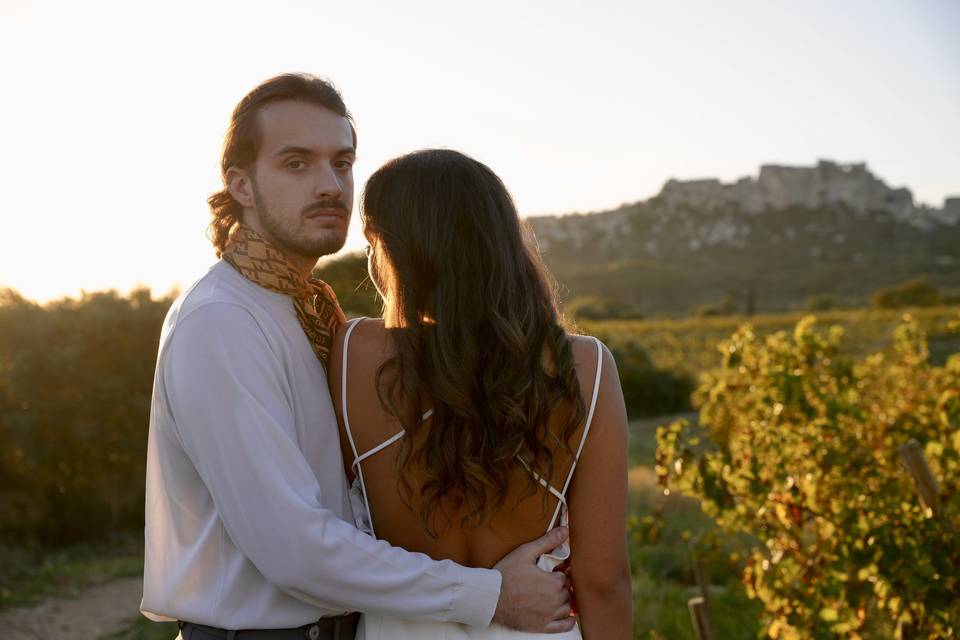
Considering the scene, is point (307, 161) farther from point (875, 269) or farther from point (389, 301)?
point (875, 269)

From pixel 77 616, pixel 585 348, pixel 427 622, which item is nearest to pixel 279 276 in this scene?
pixel 585 348

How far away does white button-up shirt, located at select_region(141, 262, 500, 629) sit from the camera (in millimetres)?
1801

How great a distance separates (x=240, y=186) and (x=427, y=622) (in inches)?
51.9

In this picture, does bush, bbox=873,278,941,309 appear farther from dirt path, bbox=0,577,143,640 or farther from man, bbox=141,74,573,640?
man, bbox=141,74,573,640

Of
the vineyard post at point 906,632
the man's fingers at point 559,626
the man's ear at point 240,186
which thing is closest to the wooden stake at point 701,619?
the vineyard post at point 906,632

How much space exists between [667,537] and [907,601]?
5.23m

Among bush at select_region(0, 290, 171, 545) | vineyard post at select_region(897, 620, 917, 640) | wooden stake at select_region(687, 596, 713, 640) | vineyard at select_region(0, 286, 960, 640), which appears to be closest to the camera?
vineyard at select_region(0, 286, 960, 640)

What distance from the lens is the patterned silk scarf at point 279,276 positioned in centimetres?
216

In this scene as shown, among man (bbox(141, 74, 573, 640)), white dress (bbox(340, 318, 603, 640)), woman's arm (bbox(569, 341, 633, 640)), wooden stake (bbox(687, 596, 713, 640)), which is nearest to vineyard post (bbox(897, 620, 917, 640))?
wooden stake (bbox(687, 596, 713, 640))

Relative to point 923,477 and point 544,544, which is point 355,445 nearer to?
point 544,544

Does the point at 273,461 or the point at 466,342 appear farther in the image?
the point at 466,342

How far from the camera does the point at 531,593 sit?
198 cm

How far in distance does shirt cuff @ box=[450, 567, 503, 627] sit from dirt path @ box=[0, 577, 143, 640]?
582cm

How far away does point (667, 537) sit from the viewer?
841 centimetres
